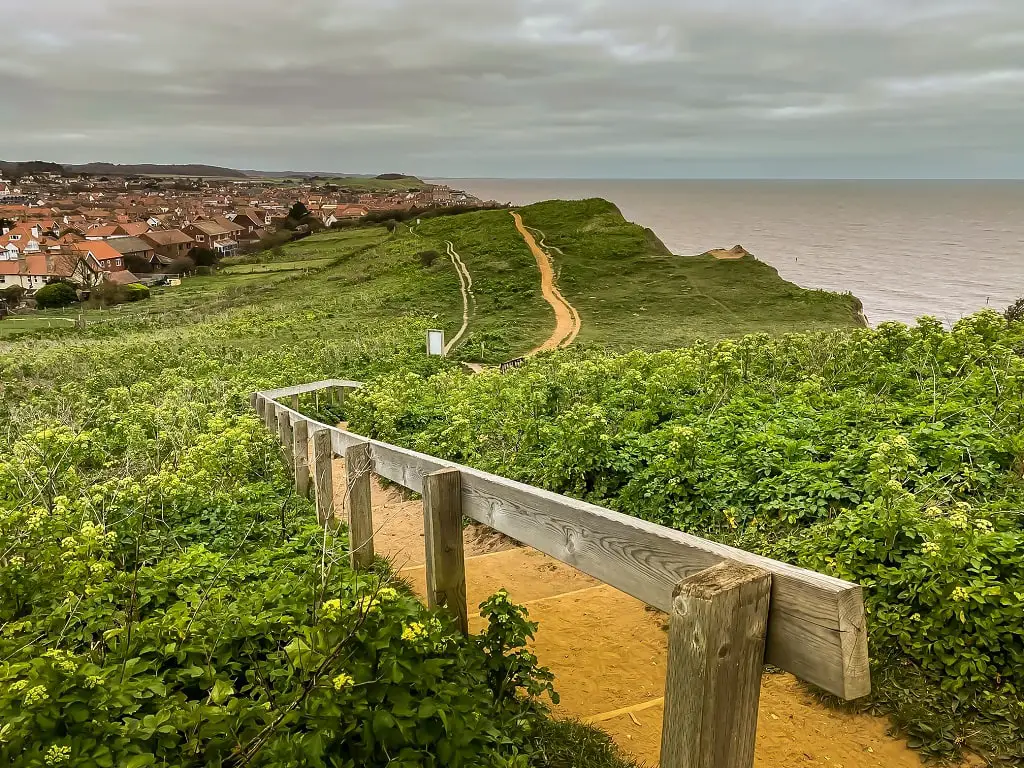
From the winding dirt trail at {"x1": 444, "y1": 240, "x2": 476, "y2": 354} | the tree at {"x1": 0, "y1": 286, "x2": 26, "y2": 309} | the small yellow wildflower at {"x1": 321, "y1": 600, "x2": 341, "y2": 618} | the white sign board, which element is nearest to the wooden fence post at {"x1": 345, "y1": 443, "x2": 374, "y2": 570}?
the small yellow wildflower at {"x1": 321, "y1": 600, "x2": 341, "y2": 618}

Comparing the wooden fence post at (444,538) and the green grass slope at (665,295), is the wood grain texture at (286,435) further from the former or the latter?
the green grass slope at (665,295)

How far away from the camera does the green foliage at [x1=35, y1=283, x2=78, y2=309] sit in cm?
5978

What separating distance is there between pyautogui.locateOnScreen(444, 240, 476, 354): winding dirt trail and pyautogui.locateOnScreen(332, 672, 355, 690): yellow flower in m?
22.9

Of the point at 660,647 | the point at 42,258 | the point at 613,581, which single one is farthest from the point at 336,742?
the point at 42,258

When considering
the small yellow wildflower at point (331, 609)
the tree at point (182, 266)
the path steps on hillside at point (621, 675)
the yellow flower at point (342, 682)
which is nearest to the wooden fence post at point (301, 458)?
the path steps on hillside at point (621, 675)

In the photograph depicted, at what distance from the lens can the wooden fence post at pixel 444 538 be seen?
3.32 metres

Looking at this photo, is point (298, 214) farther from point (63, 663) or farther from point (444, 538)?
point (63, 663)

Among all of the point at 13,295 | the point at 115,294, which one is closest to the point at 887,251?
the point at 115,294

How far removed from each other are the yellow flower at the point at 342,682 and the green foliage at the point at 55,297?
69.5m

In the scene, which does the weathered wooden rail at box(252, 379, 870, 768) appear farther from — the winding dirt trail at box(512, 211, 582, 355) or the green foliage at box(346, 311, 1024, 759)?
the winding dirt trail at box(512, 211, 582, 355)

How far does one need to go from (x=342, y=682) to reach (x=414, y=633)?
1.03ft

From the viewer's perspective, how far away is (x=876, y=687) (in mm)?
3869

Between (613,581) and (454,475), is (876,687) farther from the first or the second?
(454,475)

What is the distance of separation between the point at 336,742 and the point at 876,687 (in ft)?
10.2
